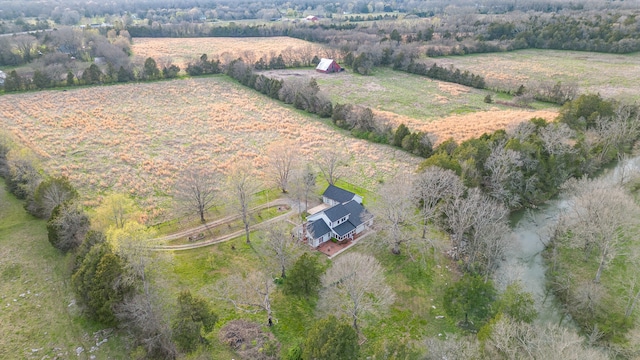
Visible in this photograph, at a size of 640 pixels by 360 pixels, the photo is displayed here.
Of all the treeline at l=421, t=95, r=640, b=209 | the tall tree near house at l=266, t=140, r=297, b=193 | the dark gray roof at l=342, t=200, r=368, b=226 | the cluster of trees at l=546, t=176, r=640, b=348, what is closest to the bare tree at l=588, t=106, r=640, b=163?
the treeline at l=421, t=95, r=640, b=209

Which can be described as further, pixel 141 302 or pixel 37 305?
pixel 37 305

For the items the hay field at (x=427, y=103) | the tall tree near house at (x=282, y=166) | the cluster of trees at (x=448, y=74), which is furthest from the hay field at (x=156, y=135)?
the cluster of trees at (x=448, y=74)

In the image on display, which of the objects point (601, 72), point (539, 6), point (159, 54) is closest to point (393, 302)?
point (601, 72)

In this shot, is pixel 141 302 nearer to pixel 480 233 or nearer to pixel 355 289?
pixel 355 289

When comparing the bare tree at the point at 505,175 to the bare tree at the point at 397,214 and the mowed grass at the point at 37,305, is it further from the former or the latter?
the mowed grass at the point at 37,305

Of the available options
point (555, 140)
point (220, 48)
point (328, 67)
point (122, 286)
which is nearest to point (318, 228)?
point (122, 286)

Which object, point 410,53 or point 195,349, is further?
point 410,53

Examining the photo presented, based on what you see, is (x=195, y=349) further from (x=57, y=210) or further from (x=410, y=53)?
(x=410, y=53)
